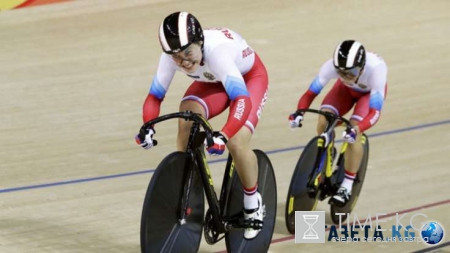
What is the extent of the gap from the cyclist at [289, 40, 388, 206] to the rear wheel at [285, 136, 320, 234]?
0.17 meters

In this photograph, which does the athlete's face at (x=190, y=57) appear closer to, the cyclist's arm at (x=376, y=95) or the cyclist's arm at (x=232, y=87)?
the cyclist's arm at (x=232, y=87)

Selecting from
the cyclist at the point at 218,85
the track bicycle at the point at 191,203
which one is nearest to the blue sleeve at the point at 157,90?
the cyclist at the point at 218,85

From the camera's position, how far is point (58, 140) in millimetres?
6680

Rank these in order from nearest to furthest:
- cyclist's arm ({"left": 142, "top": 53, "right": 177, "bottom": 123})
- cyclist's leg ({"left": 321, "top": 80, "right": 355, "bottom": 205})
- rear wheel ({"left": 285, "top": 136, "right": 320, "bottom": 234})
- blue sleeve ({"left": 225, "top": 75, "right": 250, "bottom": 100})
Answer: blue sleeve ({"left": 225, "top": 75, "right": 250, "bottom": 100}) < cyclist's arm ({"left": 142, "top": 53, "right": 177, "bottom": 123}) < rear wheel ({"left": 285, "top": 136, "right": 320, "bottom": 234}) < cyclist's leg ({"left": 321, "top": 80, "right": 355, "bottom": 205})

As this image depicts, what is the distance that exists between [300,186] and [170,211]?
1.30 meters

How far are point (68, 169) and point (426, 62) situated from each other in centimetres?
438

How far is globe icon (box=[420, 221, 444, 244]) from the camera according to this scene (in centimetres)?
517

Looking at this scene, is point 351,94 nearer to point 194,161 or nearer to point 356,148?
point 356,148

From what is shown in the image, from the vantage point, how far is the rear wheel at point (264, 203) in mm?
4426

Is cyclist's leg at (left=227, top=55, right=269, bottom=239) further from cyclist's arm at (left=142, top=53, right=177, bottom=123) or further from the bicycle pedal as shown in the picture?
cyclist's arm at (left=142, top=53, right=177, bottom=123)

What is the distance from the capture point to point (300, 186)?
17.0ft

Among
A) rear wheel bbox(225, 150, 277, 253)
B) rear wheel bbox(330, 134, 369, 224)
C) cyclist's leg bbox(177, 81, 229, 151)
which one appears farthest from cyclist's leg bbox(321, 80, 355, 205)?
cyclist's leg bbox(177, 81, 229, 151)

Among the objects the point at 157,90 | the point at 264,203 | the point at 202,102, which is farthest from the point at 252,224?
the point at 157,90

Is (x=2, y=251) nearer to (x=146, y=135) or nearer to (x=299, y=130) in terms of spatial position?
(x=146, y=135)
